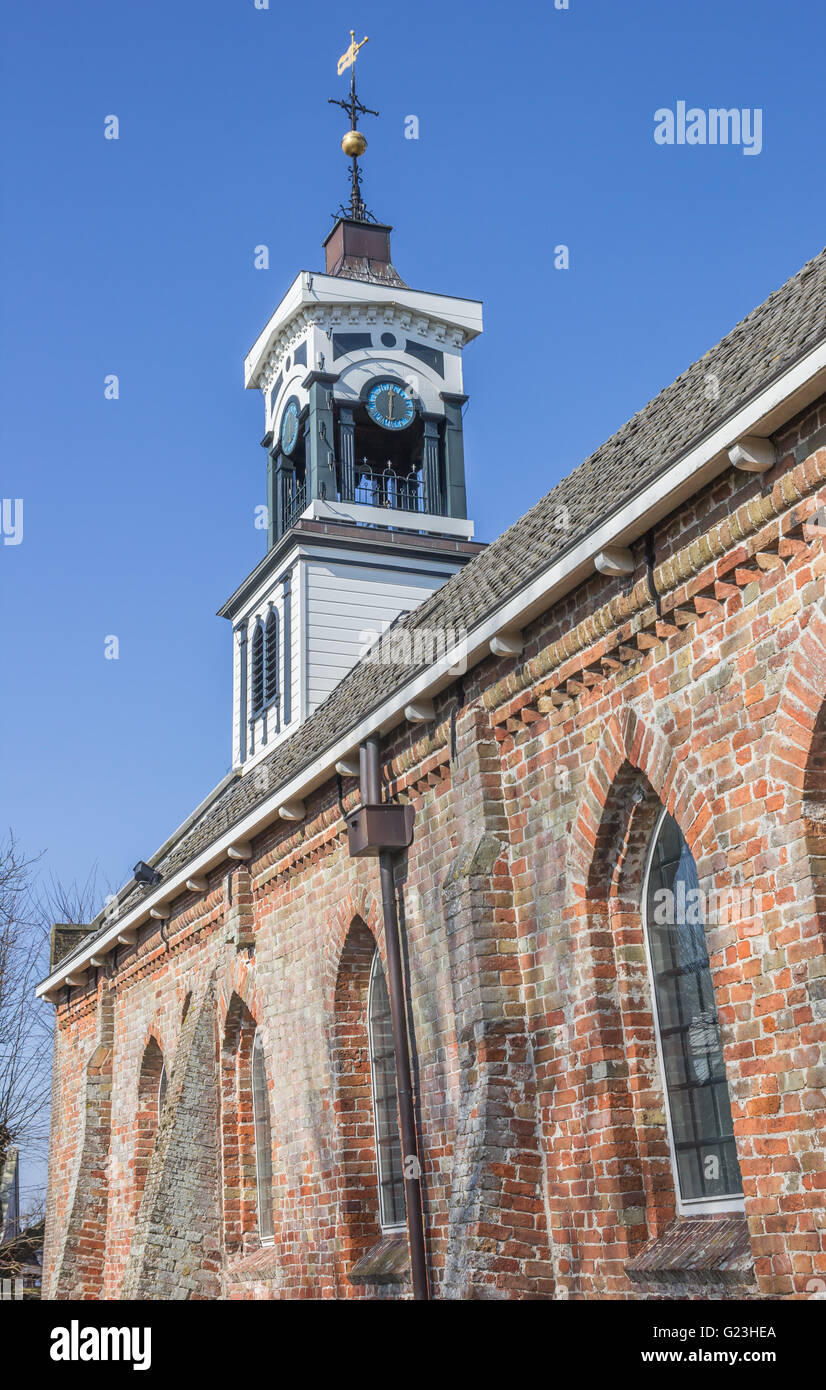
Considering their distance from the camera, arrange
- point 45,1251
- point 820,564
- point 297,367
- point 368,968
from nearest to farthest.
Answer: point 820,564 → point 368,968 → point 45,1251 → point 297,367

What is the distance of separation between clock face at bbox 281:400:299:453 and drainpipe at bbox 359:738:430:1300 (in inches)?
627

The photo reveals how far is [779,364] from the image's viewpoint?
771 cm

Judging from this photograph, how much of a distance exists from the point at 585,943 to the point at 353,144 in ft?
85.5

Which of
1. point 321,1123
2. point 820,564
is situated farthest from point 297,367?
point 820,564

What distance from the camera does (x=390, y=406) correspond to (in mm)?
27719

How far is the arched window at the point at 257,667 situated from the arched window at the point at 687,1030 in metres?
19.0

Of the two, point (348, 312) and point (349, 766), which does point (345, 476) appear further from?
point (349, 766)

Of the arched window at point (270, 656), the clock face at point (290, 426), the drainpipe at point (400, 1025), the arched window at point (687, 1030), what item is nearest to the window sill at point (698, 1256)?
the arched window at point (687, 1030)

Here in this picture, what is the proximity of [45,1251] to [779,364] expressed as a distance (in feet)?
69.6

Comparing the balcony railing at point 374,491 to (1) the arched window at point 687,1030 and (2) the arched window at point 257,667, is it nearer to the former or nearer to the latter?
(2) the arched window at point 257,667

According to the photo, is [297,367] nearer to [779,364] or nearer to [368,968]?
[368,968]

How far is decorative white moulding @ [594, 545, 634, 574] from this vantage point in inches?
368

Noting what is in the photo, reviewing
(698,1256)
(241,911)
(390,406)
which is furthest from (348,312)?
(698,1256)

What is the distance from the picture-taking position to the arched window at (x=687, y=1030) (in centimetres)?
894
